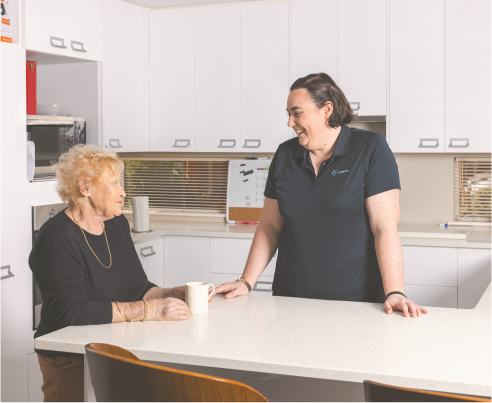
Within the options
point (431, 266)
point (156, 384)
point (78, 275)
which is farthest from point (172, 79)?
point (156, 384)

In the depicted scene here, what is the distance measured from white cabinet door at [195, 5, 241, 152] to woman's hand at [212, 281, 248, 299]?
1.97 meters

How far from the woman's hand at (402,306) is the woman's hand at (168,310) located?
0.53 m

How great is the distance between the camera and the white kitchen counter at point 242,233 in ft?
9.80

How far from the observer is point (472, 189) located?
3.51 meters

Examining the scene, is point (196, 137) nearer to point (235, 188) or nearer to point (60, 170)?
point (235, 188)

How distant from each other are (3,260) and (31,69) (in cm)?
100

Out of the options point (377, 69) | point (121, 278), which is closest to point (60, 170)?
point (121, 278)

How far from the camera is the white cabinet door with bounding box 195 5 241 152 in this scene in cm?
357

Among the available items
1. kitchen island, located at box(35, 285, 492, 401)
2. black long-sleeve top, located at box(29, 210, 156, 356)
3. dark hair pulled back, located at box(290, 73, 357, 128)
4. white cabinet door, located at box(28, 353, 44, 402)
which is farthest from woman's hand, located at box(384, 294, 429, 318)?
white cabinet door, located at box(28, 353, 44, 402)

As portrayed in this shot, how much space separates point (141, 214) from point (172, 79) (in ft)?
3.09

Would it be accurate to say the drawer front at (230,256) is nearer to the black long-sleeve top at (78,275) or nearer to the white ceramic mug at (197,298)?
the black long-sleeve top at (78,275)

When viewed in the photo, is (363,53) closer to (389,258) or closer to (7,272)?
(389,258)

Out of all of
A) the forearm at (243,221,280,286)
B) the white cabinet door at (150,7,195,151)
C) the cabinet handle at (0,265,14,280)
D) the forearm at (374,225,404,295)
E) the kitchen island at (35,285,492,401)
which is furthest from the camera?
the white cabinet door at (150,7,195,151)

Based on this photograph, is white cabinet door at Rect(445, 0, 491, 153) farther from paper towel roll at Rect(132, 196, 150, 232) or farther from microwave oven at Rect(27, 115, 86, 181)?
microwave oven at Rect(27, 115, 86, 181)
